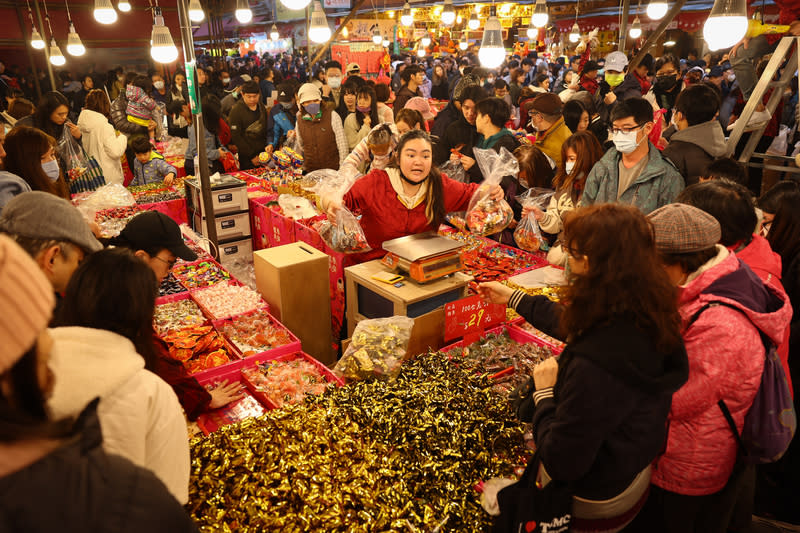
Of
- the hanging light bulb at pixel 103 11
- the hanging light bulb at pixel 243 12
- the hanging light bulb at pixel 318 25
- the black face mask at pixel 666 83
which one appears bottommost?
the black face mask at pixel 666 83

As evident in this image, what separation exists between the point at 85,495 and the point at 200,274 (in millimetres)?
3566

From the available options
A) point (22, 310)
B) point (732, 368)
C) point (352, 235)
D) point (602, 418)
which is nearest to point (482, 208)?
point (352, 235)

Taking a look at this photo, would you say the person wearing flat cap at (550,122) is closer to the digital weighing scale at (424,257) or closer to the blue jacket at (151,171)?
the digital weighing scale at (424,257)

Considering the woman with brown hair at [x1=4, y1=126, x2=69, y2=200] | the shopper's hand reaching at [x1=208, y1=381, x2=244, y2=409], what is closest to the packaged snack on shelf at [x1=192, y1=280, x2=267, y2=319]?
the shopper's hand reaching at [x1=208, y1=381, x2=244, y2=409]

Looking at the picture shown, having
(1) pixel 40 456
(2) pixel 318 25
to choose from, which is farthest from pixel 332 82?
(1) pixel 40 456

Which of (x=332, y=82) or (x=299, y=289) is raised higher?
(x=332, y=82)

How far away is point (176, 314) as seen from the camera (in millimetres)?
3500

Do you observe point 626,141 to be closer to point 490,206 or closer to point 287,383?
point 490,206

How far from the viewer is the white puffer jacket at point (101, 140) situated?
244 inches

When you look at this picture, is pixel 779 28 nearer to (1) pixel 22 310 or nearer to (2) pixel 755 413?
(2) pixel 755 413

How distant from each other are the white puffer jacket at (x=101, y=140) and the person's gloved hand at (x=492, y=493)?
20.1 ft

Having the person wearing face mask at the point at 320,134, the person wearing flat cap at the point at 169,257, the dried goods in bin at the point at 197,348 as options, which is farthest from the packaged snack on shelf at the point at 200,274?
the person wearing face mask at the point at 320,134

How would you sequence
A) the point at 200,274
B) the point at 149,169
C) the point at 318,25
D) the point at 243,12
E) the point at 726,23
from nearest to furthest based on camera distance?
the point at 726,23 → the point at 200,274 → the point at 149,169 → the point at 318,25 → the point at 243,12

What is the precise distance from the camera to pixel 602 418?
1477 mm
